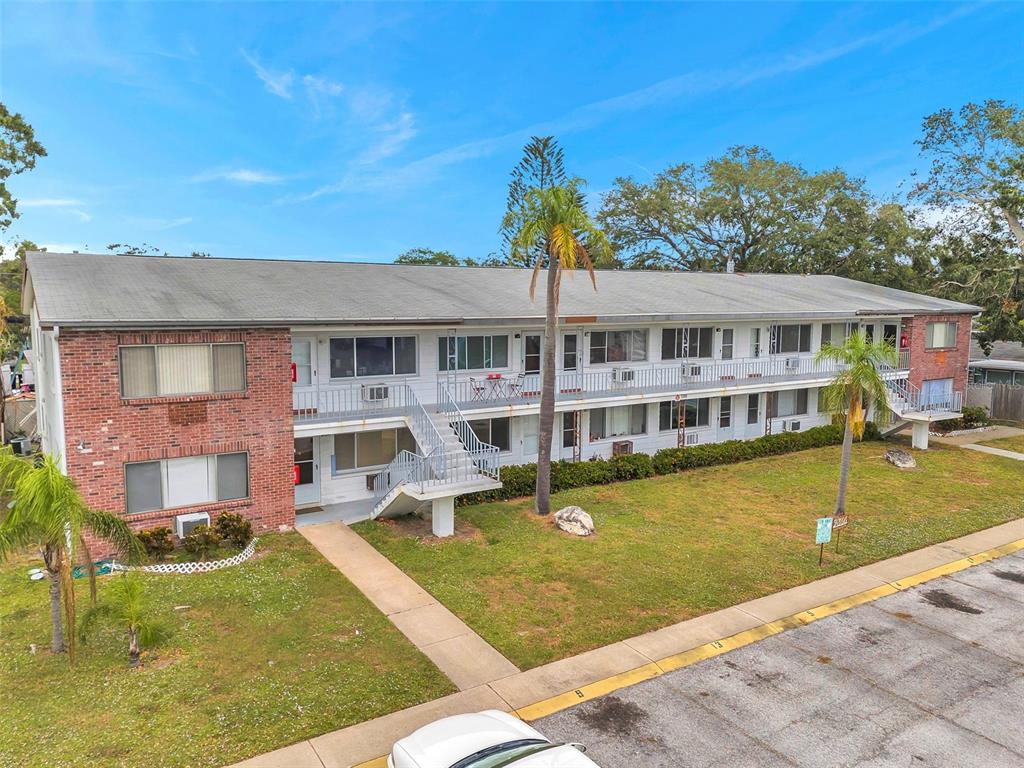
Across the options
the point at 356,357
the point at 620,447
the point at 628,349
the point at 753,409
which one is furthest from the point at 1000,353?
the point at 356,357

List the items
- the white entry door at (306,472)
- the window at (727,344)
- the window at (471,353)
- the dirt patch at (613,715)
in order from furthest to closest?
the window at (727,344) → the window at (471,353) → the white entry door at (306,472) → the dirt patch at (613,715)

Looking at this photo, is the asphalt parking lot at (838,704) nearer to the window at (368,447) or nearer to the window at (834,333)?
the window at (368,447)

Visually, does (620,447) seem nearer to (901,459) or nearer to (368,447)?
(368,447)

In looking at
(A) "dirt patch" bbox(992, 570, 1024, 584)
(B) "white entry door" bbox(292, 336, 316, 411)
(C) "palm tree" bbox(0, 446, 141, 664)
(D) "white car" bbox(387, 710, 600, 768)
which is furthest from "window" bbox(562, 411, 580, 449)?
(D) "white car" bbox(387, 710, 600, 768)

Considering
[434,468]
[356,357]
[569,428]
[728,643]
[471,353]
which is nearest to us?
[728,643]

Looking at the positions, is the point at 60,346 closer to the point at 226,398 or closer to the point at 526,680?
the point at 226,398

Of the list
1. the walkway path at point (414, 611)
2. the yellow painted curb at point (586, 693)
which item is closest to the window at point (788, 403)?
the walkway path at point (414, 611)

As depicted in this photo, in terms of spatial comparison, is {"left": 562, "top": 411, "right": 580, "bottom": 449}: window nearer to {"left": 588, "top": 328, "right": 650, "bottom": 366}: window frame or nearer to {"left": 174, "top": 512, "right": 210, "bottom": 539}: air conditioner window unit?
{"left": 588, "top": 328, "right": 650, "bottom": 366}: window frame
